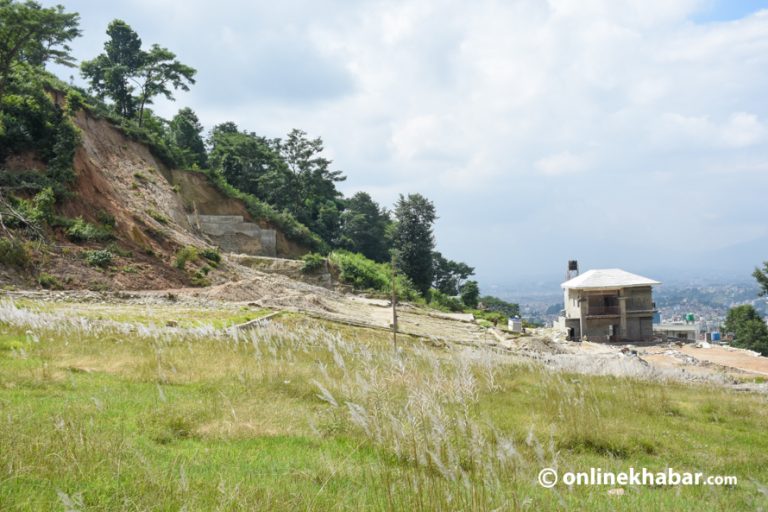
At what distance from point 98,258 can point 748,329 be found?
46187 mm

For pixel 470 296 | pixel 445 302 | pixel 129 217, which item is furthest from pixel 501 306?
pixel 129 217

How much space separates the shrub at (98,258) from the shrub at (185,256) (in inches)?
126

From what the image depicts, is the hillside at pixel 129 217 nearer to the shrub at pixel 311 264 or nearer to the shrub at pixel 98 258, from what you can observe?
the shrub at pixel 98 258

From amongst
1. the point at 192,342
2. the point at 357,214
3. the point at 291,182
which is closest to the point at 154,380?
the point at 192,342

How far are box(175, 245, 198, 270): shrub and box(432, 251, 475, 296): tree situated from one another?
3535 cm

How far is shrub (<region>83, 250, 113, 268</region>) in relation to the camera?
2017 cm

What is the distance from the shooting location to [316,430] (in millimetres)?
4129

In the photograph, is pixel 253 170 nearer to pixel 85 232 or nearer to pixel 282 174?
pixel 282 174

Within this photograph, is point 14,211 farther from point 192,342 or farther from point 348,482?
point 348,482

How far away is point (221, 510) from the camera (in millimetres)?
2711

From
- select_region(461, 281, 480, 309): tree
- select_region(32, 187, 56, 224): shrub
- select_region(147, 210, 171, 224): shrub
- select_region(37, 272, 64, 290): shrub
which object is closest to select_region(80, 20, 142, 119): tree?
select_region(147, 210, 171, 224): shrub

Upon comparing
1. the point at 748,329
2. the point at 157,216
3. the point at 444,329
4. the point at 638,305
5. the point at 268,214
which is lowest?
the point at 748,329

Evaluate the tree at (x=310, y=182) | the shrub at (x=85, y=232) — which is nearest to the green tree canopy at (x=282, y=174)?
the tree at (x=310, y=182)

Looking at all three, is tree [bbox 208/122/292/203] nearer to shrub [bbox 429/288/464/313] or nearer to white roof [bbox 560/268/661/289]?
shrub [bbox 429/288/464/313]
